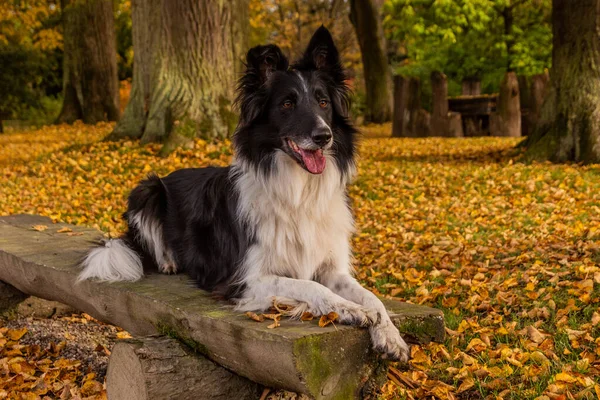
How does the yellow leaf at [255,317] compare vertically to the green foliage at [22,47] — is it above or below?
below

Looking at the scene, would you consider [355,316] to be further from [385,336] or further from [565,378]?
[565,378]

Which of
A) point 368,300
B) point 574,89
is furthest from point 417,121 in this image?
point 368,300

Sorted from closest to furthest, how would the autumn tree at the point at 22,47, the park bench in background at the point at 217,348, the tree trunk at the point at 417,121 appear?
the park bench in background at the point at 217,348, the tree trunk at the point at 417,121, the autumn tree at the point at 22,47

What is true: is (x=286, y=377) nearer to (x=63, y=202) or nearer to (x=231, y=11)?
(x=63, y=202)

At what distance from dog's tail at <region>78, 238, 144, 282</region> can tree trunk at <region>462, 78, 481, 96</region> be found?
680 inches

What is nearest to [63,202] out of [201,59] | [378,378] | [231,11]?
[201,59]

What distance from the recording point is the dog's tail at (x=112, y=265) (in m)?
4.09

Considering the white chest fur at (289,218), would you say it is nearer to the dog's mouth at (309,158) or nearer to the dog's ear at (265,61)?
the dog's mouth at (309,158)

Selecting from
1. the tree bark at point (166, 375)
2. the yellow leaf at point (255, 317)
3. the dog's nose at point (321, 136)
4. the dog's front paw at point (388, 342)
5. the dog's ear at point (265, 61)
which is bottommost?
the tree bark at point (166, 375)

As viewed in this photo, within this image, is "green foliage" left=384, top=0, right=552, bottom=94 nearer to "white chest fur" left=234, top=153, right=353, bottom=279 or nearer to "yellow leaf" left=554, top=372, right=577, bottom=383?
"white chest fur" left=234, top=153, right=353, bottom=279

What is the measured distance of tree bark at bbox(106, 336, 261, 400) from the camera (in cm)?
316

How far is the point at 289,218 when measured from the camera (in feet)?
12.2

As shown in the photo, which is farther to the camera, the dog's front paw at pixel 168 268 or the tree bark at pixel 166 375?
the dog's front paw at pixel 168 268

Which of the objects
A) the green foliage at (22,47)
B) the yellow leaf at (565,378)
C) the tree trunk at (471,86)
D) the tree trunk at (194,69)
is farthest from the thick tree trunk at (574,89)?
the green foliage at (22,47)
